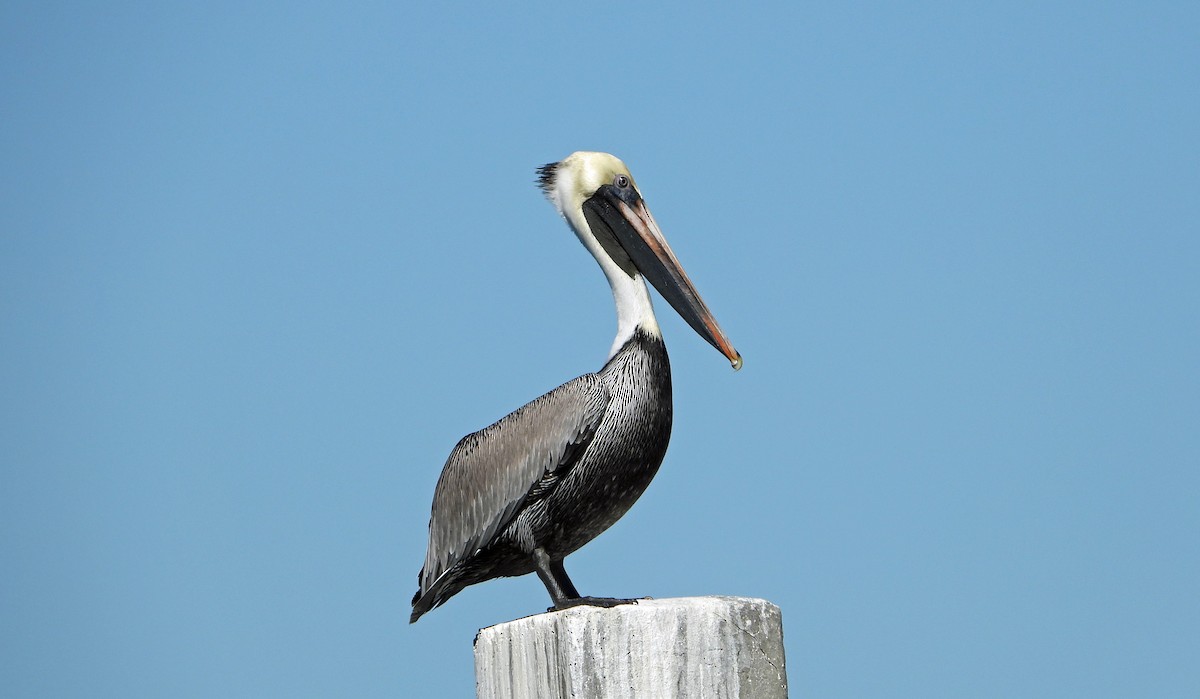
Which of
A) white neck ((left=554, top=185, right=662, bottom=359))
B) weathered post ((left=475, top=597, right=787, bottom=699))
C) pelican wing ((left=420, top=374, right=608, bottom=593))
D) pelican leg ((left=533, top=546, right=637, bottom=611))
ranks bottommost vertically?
weathered post ((left=475, top=597, right=787, bottom=699))

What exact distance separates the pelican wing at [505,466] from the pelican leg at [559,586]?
21 cm

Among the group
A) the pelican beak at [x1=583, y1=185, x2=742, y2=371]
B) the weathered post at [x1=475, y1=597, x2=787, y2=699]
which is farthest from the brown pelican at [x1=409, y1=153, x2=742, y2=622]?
the weathered post at [x1=475, y1=597, x2=787, y2=699]

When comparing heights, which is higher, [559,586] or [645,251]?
[645,251]

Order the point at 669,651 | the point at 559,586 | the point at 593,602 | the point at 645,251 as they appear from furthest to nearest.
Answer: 1. the point at 645,251
2. the point at 559,586
3. the point at 593,602
4. the point at 669,651

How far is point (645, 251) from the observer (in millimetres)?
5754

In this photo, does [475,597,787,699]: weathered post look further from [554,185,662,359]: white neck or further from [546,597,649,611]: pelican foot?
[554,185,662,359]: white neck

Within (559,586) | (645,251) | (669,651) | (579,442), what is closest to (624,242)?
(645,251)

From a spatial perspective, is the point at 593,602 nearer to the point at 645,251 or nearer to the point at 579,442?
the point at 579,442

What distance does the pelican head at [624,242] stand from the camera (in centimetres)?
565

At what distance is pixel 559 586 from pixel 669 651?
172 cm

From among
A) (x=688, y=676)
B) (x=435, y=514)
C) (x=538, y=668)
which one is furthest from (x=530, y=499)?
(x=688, y=676)

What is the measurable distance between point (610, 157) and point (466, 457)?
53.2 inches

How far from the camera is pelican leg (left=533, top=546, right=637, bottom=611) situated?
14.9 ft

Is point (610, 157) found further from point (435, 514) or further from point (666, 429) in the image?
point (435, 514)
